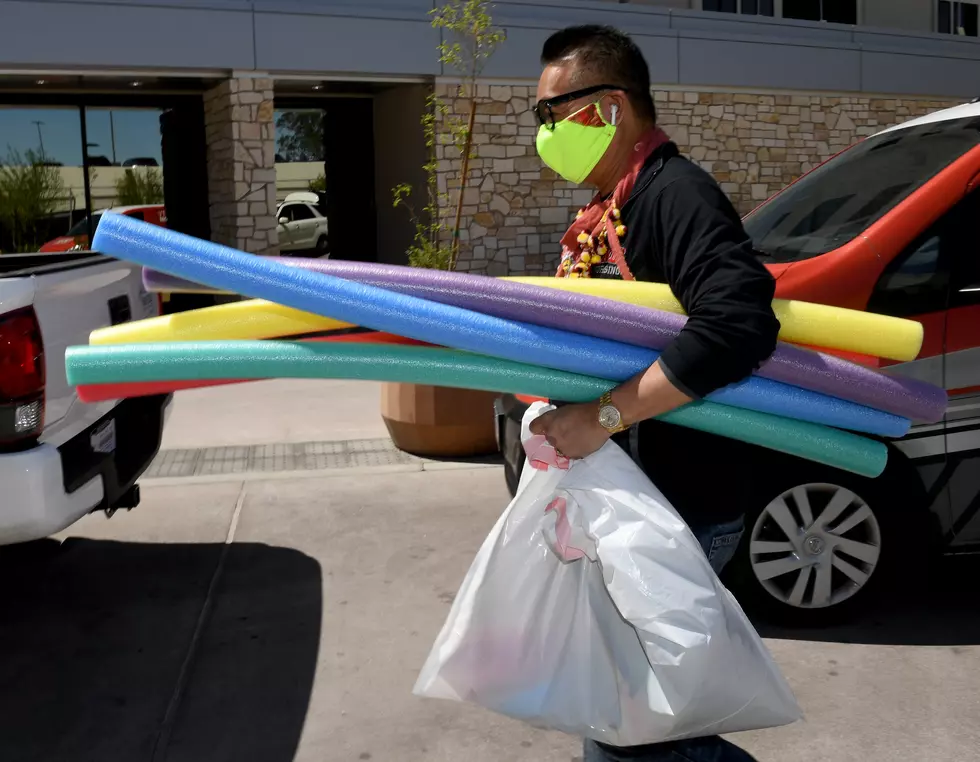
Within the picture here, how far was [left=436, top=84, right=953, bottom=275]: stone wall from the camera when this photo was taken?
14031 millimetres

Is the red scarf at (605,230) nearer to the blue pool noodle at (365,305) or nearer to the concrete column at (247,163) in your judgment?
the blue pool noodle at (365,305)

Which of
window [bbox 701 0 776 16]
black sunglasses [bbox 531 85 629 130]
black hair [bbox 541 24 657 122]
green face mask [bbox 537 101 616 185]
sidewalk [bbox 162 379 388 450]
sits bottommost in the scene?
sidewalk [bbox 162 379 388 450]

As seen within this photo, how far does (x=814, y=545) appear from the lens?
3.71 m

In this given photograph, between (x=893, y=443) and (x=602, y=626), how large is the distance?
206cm

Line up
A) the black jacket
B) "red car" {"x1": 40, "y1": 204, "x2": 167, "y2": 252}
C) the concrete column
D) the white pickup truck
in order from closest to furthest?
the black jacket, the white pickup truck, the concrete column, "red car" {"x1": 40, "y1": 204, "x2": 167, "y2": 252}

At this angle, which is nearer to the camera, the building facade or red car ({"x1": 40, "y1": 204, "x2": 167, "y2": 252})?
the building facade

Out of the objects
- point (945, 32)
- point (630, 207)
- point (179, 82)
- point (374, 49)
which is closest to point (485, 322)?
point (630, 207)

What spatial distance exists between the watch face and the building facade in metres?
11.5

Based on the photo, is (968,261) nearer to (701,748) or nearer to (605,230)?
(605,230)

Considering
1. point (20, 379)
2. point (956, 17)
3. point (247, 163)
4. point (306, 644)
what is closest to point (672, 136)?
point (247, 163)

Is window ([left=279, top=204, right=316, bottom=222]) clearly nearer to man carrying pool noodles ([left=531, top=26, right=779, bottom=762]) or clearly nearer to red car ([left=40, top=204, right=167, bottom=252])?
red car ([left=40, top=204, right=167, bottom=252])

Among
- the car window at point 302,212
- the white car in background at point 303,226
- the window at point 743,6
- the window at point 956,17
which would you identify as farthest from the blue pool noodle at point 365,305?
the window at point 956,17

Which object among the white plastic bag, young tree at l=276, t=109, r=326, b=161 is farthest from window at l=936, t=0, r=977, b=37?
the white plastic bag

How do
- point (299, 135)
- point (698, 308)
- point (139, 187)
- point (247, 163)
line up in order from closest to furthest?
1. point (698, 308)
2. point (247, 163)
3. point (139, 187)
4. point (299, 135)
